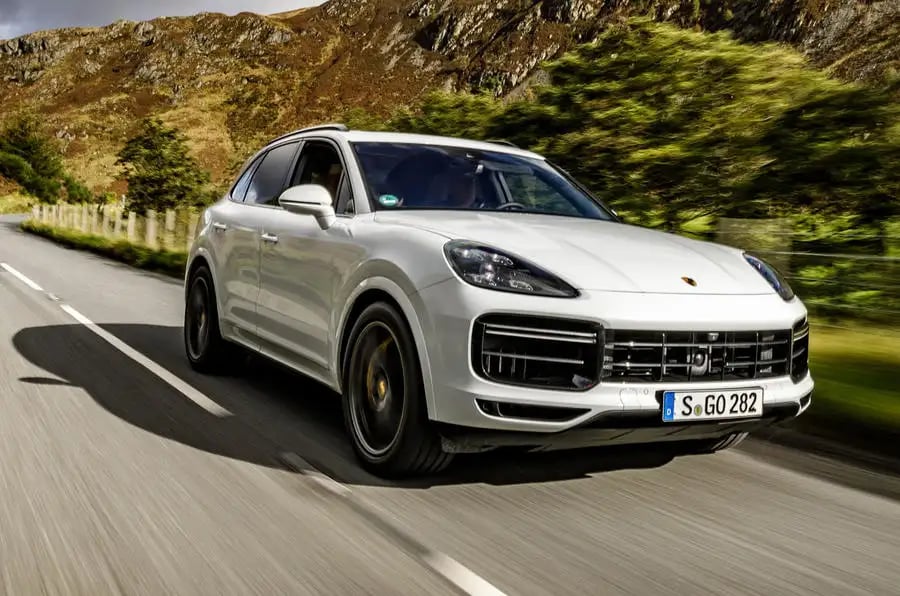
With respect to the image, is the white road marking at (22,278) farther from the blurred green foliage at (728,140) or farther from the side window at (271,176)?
the side window at (271,176)

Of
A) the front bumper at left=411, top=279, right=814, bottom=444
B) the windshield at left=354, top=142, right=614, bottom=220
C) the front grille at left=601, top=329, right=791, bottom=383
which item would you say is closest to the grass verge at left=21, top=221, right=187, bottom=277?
the windshield at left=354, top=142, right=614, bottom=220

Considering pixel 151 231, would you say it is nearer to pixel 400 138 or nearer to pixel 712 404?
pixel 400 138

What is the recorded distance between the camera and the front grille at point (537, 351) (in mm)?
3811

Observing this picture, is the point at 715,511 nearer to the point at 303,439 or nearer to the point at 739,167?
the point at 303,439

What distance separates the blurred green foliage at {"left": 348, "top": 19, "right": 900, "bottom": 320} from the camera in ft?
25.6

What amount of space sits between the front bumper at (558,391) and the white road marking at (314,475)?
56 cm

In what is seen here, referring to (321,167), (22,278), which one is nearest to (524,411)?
(321,167)

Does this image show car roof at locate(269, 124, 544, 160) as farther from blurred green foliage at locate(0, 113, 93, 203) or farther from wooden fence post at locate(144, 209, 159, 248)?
blurred green foliage at locate(0, 113, 93, 203)

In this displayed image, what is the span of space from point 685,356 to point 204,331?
154 inches

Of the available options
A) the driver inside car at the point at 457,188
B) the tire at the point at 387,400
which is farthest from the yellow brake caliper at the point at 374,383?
the driver inside car at the point at 457,188

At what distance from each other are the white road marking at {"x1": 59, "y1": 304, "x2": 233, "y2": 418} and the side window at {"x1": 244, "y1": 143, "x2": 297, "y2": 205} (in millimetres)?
1264

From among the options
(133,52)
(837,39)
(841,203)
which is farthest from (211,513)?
(133,52)

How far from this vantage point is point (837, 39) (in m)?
89.4

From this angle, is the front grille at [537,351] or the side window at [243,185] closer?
the front grille at [537,351]
